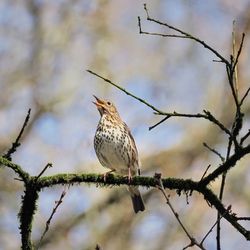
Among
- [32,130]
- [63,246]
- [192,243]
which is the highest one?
[32,130]

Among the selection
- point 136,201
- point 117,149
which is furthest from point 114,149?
point 136,201

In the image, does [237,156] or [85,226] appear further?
[85,226]

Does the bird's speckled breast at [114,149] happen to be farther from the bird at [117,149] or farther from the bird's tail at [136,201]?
the bird's tail at [136,201]

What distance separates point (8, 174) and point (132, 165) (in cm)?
363

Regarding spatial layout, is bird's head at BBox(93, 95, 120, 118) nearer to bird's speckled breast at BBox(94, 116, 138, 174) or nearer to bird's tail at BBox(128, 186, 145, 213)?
bird's speckled breast at BBox(94, 116, 138, 174)

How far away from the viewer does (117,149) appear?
5668 millimetres

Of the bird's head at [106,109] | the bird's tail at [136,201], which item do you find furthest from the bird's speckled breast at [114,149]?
the bird's head at [106,109]

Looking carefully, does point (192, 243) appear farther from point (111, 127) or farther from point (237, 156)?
point (111, 127)

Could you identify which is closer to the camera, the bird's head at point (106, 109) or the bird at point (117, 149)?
the bird at point (117, 149)

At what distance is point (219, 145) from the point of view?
9.59 meters

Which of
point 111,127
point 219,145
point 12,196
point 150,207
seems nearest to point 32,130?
point 12,196

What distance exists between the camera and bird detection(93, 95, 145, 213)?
18.5 feet

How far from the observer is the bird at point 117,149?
222 inches

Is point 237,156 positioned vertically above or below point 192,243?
above
